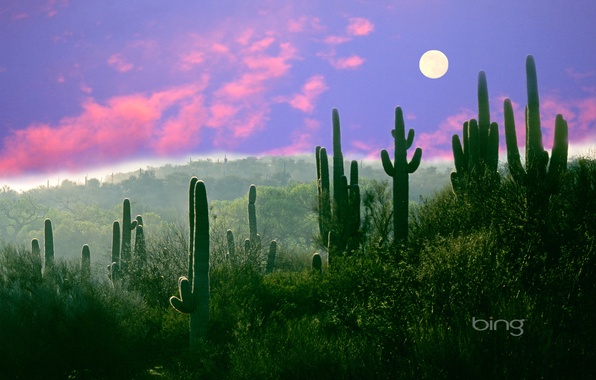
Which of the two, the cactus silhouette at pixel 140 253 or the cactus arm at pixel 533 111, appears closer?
the cactus arm at pixel 533 111

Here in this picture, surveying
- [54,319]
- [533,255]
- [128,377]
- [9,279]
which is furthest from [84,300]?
[533,255]

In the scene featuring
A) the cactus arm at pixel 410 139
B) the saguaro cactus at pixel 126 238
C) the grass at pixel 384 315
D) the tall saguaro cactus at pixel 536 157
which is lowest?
the grass at pixel 384 315

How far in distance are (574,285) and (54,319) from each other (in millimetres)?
10769

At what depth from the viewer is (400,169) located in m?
20.0

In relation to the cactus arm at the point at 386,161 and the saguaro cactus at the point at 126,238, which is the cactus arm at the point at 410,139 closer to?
the cactus arm at the point at 386,161

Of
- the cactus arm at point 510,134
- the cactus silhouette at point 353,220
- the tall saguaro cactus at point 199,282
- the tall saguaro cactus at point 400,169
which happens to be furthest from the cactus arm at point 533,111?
the tall saguaro cactus at point 199,282

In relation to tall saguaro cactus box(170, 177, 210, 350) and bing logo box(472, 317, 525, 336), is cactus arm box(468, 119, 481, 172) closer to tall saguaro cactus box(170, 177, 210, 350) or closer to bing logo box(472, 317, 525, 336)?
tall saguaro cactus box(170, 177, 210, 350)

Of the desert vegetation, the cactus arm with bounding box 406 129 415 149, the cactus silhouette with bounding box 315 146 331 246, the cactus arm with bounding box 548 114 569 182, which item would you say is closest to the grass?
the desert vegetation

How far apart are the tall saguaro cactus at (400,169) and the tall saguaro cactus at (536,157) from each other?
3.65m

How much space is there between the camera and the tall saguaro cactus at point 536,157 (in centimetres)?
1439

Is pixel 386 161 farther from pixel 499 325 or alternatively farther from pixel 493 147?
pixel 499 325

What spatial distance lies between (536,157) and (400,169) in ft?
17.3

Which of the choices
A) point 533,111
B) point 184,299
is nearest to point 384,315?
point 184,299

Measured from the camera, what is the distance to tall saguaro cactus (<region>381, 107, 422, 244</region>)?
1967cm
